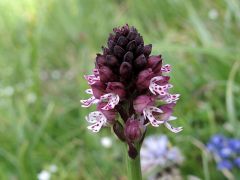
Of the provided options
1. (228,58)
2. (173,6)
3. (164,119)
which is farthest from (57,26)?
(164,119)

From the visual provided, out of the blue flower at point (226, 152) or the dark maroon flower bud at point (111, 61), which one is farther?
the blue flower at point (226, 152)

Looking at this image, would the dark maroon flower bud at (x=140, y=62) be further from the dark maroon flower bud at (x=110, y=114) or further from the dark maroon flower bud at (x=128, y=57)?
the dark maroon flower bud at (x=110, y=114)

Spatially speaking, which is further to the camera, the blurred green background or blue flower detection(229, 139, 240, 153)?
the blurred green background

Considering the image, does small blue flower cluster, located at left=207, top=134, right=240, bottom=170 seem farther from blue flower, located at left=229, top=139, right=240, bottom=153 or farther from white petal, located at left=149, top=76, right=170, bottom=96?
white petal, located at left=149, top=76, right=170, bottom=96

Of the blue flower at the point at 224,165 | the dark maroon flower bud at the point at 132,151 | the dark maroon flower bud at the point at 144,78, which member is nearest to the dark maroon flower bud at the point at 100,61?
the dark maroon flower bud at the point at 144,78

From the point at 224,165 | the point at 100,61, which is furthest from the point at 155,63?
the point at 224,165

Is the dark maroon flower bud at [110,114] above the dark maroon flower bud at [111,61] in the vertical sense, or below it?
below

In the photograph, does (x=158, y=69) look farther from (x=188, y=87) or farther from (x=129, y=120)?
(x=188, y=87)

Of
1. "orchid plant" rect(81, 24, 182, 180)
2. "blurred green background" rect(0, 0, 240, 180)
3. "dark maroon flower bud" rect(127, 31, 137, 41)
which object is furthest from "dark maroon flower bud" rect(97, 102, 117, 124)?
"blurred green background" rect(0, 0, 240, 180)
